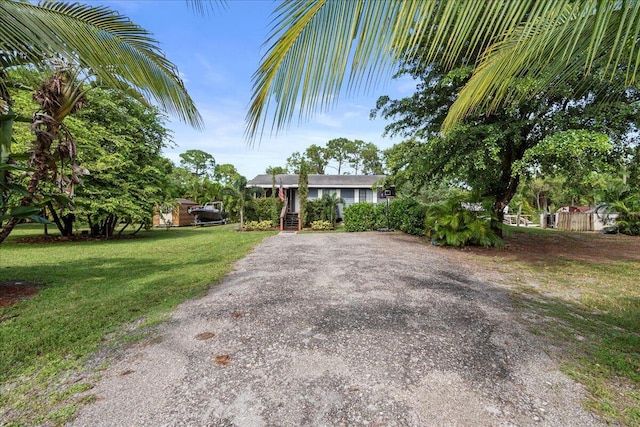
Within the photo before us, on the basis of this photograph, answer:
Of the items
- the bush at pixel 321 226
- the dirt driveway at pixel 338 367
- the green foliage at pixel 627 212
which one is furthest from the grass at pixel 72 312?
the green foliage at pixel 627 212

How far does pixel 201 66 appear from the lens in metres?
2.63

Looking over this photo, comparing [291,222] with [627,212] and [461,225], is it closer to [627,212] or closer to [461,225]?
[461,225]

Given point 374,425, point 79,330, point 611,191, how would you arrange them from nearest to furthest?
point 374,425, point 79,330, point 611,191

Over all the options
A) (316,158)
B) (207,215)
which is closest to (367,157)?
(316,158)

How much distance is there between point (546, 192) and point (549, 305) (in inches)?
1320

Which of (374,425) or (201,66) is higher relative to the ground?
(201,66)

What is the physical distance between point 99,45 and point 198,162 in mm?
49164

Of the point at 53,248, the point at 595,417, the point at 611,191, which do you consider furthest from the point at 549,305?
the point at 611,191

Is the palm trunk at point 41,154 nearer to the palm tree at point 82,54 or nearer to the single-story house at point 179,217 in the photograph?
the palm tree at point 82,54

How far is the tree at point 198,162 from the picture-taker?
4703 centimetres

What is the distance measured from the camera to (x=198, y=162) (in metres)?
47.6

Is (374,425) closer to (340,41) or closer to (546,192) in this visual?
(340,41)

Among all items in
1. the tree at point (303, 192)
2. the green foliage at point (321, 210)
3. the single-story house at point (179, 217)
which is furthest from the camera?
the single-story house at point (179, 217)

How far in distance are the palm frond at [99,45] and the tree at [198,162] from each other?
155ft
